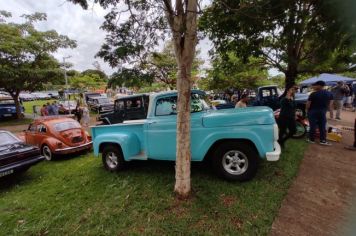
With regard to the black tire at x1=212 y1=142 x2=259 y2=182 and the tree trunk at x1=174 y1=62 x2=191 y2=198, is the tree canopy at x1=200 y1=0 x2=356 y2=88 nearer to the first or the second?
the tree trunk at x1=174 y1=62 x2=191 y2=198

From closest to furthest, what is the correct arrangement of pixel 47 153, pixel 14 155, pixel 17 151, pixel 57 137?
pixel 14 155 < pixel 17 151 < pixel 57 137 < pixel 47 153

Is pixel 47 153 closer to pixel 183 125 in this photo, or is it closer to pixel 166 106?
pixel 166 106

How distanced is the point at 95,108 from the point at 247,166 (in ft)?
72.5

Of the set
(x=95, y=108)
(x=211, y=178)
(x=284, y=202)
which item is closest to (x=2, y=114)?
(x=95, y=108)

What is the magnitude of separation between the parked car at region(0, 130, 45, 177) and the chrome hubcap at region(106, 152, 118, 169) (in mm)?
2134

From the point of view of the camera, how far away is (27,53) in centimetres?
1703

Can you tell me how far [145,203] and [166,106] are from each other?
203 centimetres

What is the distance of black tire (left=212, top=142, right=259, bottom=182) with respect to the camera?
4.31 metres

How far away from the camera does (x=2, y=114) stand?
63.8 ft

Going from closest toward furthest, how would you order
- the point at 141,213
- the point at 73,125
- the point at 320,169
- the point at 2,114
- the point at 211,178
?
the point at 141,213, the point at 211,178, the point at 320,169, the point at 73,125, the point at 2,114

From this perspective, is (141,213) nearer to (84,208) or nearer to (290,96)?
(84,208)

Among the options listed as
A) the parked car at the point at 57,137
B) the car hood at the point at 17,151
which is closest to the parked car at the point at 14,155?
the car hood at the point at 17,151

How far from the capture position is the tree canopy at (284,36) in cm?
536

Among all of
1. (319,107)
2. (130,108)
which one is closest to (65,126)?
(130,108)
